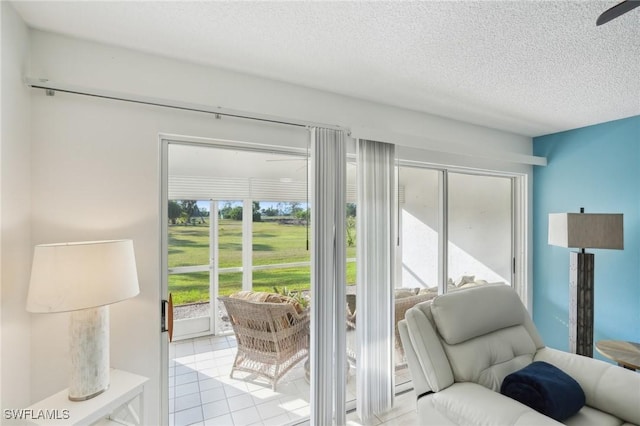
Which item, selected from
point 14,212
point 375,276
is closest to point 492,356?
point 375,276

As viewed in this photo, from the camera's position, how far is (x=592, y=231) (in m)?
2.33

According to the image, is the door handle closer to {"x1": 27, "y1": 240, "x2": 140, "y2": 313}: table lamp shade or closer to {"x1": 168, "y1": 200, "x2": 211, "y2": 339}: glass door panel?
{"x1": 168, "y1": 200, "x2": 211, "y2": 339}: glass door panel

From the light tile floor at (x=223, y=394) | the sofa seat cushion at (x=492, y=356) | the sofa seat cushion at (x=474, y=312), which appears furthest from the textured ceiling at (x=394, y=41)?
the light tile floor at (x=223, y=394)

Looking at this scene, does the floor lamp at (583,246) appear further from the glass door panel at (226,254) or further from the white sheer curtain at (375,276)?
the glass door panel at (226,254)

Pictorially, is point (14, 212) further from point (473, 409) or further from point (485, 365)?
point (485, 365)

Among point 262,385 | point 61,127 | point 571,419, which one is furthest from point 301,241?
point 571,419

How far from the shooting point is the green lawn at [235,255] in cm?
185

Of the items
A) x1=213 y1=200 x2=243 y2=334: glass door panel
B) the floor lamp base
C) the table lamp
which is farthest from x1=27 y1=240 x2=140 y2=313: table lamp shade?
the floor lamp base

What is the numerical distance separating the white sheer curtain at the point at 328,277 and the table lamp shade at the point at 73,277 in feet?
3.81

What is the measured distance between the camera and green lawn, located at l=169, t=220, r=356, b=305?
6.06ft

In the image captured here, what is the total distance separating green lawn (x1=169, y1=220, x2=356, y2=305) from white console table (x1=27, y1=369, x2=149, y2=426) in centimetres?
49

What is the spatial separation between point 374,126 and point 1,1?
214cm

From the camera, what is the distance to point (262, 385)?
2088 mm

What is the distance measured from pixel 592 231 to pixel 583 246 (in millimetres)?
135
